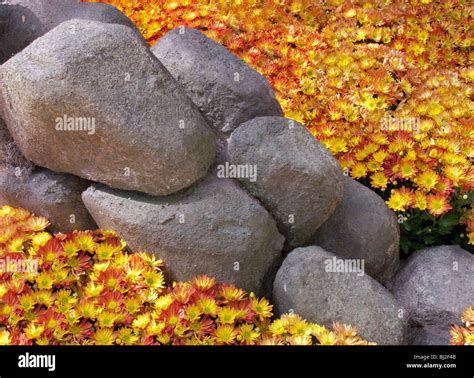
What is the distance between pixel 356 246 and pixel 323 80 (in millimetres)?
1700

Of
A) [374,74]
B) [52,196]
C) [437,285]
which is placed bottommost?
[437,285]

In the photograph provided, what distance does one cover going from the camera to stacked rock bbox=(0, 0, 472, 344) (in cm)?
256

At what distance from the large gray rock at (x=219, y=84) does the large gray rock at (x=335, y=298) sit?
31.0 inches

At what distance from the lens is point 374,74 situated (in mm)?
4305

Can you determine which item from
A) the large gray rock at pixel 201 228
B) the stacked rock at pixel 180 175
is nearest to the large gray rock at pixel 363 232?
the stacked rock at pixel 180 175

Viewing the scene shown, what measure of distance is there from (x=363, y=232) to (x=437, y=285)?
0.47 metres

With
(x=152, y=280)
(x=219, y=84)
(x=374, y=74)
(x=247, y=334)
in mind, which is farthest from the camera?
(x=374, y=74)

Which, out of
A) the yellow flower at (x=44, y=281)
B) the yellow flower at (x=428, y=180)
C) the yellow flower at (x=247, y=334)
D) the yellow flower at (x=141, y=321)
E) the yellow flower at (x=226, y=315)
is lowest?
the yellow flower at (x=44, y=281)

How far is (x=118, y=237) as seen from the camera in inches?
111

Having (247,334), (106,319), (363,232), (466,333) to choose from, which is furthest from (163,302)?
(466,333)

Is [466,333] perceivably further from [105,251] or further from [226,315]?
[105,251]

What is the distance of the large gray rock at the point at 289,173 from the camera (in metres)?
2.75

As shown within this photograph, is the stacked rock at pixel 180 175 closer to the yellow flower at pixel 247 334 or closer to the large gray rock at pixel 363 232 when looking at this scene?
the large gray rock at pixel 363 232

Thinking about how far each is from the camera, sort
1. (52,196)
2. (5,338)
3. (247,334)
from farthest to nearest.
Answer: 1. (52,196)
2. (247,334)
3. (5,338)
